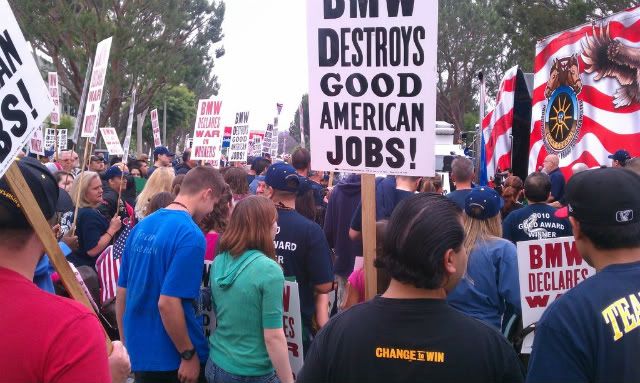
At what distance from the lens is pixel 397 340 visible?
229 centimetres

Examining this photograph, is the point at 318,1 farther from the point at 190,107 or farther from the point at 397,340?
the point at 190,107

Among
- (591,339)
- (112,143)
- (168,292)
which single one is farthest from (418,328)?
(112,143)

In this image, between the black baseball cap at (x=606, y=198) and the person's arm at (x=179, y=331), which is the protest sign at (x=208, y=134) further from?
the black baseball cap at (x=606, y=198)

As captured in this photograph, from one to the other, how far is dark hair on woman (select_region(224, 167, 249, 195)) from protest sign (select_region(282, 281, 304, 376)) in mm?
2884

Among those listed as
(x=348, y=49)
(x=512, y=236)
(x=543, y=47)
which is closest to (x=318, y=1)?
(x=348, y=49)

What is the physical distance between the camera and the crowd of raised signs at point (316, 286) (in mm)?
2148

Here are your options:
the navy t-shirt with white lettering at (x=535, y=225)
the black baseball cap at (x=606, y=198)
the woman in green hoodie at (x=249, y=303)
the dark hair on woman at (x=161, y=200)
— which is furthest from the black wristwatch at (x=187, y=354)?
the navy t-shirt with white lettering at (x=535, y=225)

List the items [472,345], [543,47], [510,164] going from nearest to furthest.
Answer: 1. [472,345]
2. [543,47]
3. [510,164]

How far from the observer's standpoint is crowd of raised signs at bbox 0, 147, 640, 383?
7.05ft

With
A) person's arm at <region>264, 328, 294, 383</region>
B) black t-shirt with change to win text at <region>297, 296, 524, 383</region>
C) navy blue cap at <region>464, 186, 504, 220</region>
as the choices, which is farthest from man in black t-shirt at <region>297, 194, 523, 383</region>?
navy blue cap at <region>464, 186, 504, 220</region>

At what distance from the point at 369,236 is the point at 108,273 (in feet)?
10.3

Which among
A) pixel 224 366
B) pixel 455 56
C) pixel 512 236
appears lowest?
pixel 224 366

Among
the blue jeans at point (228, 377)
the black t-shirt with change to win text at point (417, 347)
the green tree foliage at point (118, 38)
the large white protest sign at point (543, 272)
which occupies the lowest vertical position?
the blue jeans at point (228, 377)

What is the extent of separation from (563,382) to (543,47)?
839cm
